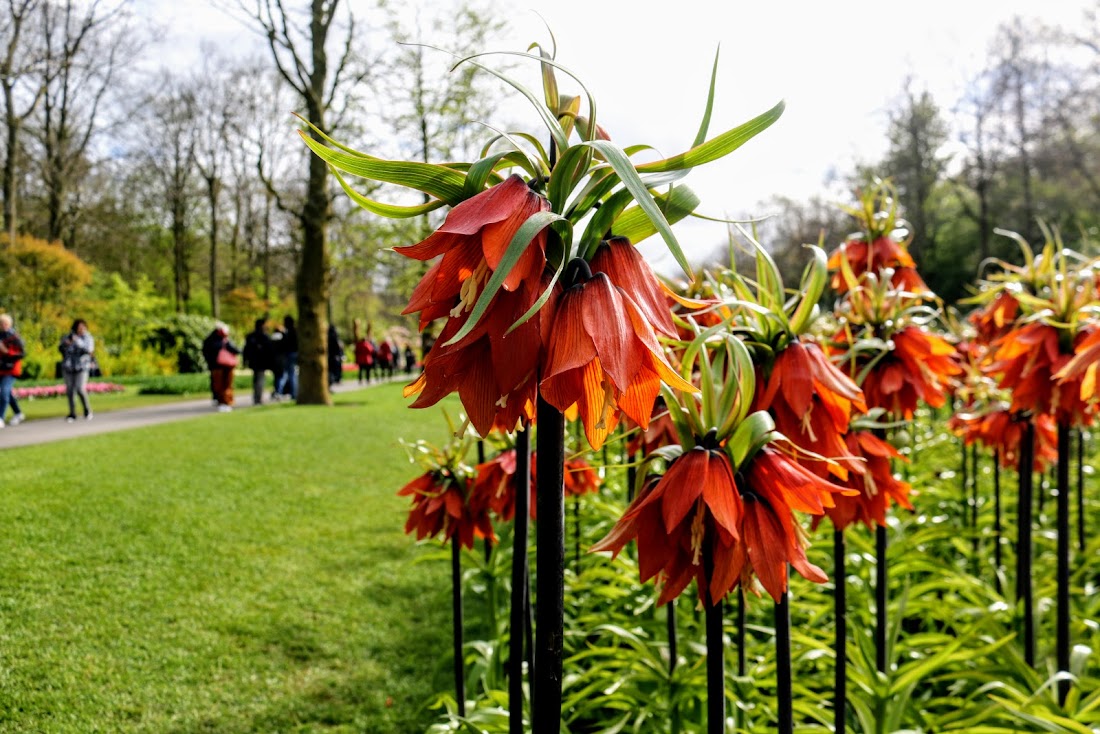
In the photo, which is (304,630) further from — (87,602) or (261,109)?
(261,109)

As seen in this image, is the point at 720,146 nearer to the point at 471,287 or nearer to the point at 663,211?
the point at 663,211

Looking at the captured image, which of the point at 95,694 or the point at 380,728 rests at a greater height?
the point at 95,694

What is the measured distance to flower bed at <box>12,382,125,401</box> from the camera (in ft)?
41.5

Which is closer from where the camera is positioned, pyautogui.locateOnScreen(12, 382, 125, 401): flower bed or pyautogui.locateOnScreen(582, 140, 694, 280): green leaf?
pyautogui.locateOnScreen(582, 140, 694, 280): green leaf

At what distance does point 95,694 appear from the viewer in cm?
244

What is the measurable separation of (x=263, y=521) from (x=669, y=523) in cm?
469

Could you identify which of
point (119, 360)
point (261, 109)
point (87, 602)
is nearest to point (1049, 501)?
point (87, 602)

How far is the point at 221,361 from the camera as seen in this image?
11492 millimetres

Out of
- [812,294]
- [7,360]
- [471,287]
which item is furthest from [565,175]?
[7,360]

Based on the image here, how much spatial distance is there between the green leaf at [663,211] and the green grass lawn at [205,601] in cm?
246

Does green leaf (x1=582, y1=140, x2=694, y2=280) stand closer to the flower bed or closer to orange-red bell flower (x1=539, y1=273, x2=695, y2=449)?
orange-red bell flower (x1=539, y1=273, x2=695, y2=449)

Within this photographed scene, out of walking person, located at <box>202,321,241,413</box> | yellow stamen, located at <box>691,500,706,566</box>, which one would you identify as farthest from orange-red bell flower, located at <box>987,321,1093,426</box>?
walking person, located at <box>202,321,241,413</box>

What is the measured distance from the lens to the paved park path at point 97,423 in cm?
759

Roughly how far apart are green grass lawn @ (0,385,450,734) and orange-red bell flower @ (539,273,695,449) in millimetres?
2364
